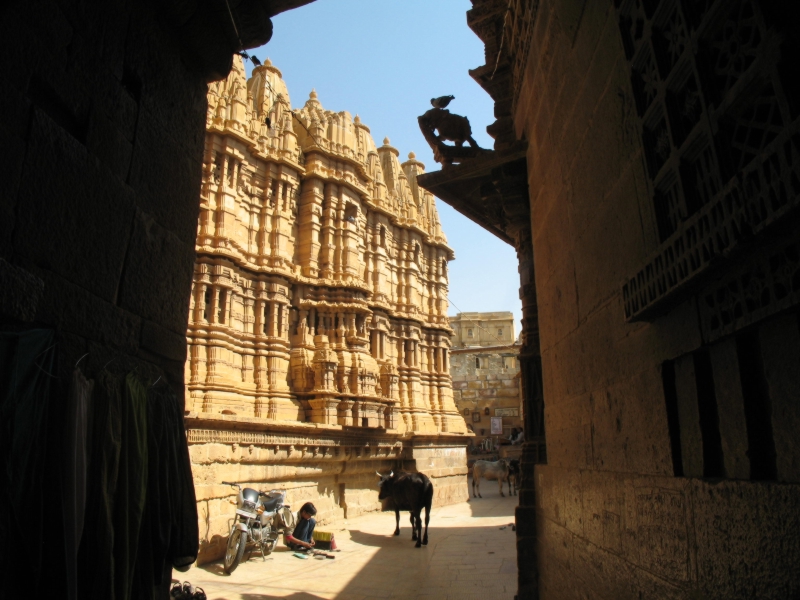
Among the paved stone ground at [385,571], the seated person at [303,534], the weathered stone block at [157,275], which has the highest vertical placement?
the weathered stone block at [157,275]

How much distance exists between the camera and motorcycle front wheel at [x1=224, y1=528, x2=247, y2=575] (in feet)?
27.6

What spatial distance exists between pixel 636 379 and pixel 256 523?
7.92 metres

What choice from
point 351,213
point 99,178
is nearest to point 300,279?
point 351,213

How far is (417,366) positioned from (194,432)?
15.0 metres

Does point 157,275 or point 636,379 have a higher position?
point 157,275

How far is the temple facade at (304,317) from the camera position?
576 inches

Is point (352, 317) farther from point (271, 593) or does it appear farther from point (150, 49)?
point (150, 49)

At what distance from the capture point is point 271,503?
9.97 metres

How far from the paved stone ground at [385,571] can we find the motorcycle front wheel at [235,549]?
0.14 metres

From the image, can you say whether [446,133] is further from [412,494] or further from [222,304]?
[222,304]

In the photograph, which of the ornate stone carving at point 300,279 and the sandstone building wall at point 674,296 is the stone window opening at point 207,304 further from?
the sandstone building wall at point 674,296

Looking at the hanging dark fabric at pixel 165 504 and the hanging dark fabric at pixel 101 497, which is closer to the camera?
the hanging dark fabric at pixel 101 497

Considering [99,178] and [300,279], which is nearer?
[99,178]

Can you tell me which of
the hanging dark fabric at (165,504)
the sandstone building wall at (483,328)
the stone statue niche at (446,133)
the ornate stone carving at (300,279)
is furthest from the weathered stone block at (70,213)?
the sandstone building wall at (483,328)
